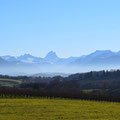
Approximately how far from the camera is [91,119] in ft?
140

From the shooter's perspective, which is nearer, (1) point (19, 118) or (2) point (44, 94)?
(1) point (19, 118)

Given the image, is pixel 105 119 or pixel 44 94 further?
pixel 44 94

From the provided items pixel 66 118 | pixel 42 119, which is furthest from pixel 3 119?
pixel 66 118

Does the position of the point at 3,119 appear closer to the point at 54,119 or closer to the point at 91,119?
the point at 54,119

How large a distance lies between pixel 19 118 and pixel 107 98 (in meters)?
63.0

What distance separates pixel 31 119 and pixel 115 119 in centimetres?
1271

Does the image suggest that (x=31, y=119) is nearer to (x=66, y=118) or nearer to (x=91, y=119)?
(x=66, y=118)

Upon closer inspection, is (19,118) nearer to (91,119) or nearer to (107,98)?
(91,119)

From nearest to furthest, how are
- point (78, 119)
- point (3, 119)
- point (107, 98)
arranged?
point (3, 119) → point (78, 119) → point (107, 98)

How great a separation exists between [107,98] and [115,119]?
57.2 m

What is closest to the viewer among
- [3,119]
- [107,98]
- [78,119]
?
[3,119]

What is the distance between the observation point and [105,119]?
43.2m

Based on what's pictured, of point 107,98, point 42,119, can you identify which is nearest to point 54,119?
point 42,119

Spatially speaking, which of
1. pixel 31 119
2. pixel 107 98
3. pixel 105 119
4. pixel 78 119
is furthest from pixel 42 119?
pixel 107 98
